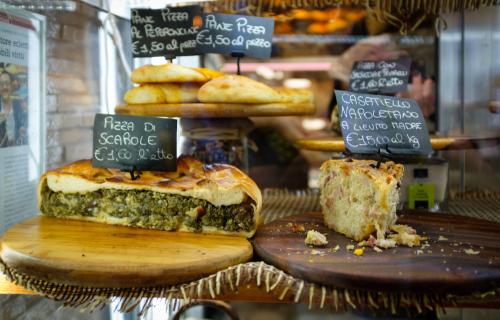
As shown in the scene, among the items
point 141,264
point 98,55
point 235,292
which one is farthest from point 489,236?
point 98,55

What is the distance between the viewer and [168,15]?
225 cm

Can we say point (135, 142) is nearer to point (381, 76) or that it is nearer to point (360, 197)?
point (360, 197)

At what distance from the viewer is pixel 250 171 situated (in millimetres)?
2980

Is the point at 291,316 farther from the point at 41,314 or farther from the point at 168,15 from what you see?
the point at 168,15

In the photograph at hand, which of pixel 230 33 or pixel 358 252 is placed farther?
pixel 230 33

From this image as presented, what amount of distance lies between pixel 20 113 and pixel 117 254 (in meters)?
0.94

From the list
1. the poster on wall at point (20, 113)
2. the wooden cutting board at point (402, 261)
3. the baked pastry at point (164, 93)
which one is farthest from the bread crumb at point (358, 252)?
the poster on wall at point (20, 113)

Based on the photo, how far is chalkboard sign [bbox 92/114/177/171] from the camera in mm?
1944

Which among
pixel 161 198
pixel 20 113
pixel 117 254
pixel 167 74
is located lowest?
pixel 117 254

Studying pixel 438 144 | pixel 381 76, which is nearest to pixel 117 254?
pixel 438 144

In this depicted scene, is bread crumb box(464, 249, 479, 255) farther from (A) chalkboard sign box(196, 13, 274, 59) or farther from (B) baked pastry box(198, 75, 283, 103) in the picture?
(A) chalkboard sign box(196, 13, 274, 59)

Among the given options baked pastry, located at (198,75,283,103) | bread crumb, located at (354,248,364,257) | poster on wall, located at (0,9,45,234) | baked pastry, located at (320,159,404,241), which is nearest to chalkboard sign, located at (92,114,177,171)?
baked pastry, located at (198,75,283,103)

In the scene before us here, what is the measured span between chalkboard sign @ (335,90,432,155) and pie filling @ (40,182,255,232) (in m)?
0.46

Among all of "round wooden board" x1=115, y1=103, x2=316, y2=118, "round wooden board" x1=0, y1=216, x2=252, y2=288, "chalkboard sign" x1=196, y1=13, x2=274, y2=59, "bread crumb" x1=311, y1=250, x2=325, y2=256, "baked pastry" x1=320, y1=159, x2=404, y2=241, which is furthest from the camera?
"chalkboard sign" x1=196, y1=13, x2=274, y2=59
